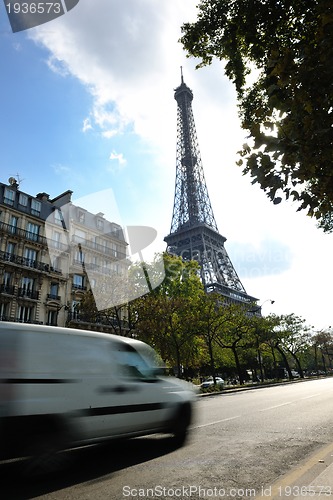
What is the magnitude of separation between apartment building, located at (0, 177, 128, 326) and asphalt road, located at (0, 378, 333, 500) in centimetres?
2362

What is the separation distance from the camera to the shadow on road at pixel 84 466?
3988 mm

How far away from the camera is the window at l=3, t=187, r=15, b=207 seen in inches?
1315

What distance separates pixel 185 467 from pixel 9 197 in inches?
1324

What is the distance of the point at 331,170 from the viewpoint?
464cm

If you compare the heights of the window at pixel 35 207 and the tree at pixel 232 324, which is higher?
the window at pixel 35 207

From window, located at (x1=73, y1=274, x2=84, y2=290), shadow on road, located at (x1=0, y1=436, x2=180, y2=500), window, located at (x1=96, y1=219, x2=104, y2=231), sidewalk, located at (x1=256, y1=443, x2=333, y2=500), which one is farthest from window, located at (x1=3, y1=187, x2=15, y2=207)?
sidewalk, located at (x1=256, y1=443, x2=333, y2=500)

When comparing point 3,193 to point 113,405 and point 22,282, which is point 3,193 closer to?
point 22,282

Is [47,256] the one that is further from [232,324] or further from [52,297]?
[232,324]

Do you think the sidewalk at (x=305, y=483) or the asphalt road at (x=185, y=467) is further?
the asphalt road at (x=185, y=467)

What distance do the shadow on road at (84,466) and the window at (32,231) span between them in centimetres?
3100

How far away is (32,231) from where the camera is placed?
35.3 meters

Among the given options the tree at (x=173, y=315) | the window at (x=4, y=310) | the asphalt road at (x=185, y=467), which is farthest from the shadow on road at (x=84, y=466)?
the window at (x=4, y=310)

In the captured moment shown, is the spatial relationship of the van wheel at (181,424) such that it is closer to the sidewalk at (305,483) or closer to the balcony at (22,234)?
the sidewalk at (305,483)

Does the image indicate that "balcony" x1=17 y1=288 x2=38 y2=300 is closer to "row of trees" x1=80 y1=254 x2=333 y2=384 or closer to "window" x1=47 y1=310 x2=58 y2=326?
"window" x1=47 y1=310 x2=58 y2=326
